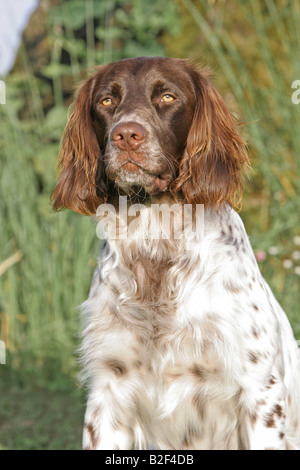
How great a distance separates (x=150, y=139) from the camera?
242 centimetres

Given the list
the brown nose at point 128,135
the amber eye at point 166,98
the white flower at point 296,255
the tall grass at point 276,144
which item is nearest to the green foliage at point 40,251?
the tall grass at point 276,144

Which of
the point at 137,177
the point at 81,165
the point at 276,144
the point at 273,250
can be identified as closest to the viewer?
the point at 137,177

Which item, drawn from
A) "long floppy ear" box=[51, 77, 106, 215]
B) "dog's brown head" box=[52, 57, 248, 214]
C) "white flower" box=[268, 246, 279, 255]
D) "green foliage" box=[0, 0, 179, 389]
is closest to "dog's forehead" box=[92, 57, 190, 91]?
"dog's brown head" box=[52, 57, 248, 214]

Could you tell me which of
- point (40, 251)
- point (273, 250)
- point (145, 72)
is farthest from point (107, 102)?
point (40, 251)

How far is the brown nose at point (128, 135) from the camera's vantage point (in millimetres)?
2365

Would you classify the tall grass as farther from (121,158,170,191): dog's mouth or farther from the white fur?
(121,158,170,191): dog's mouth

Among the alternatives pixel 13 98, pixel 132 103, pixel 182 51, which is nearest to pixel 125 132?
pixel 132 103

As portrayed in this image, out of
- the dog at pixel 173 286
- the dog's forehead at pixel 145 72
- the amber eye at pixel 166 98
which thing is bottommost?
the dog at pixel 173 286

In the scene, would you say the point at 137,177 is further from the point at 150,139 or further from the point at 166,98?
the point at 166,98

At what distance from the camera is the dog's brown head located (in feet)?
8.06

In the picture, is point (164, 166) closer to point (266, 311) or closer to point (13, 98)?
point (266, 311)

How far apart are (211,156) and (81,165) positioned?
517mm

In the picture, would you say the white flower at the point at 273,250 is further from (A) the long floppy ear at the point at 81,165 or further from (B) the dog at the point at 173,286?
(A) the long floppy ear at the point at 81,165

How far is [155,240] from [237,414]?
27.4 inches
